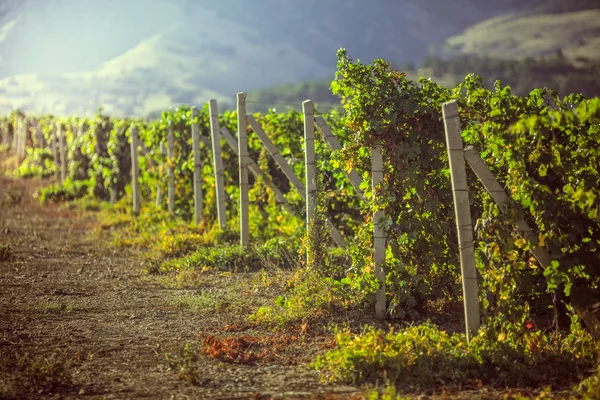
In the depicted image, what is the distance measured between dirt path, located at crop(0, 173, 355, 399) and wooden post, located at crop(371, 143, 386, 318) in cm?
168

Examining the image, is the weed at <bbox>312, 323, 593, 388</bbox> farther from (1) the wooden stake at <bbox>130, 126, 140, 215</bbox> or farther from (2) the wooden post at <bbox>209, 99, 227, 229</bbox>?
(1) the wooden stake at <bbox>130, 126, 140, 215</bbox>

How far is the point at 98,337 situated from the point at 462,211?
3.90 meters

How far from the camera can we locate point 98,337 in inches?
281

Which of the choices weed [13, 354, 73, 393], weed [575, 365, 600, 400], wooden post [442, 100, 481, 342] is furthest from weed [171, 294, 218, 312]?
weed [575, 365, 600, 400]

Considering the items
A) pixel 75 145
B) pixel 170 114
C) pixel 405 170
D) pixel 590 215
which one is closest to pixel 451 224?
pixel 405 170

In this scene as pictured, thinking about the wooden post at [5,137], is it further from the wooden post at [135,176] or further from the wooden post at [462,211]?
the wooden post at [462,211]

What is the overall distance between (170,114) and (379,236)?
27.0 feet

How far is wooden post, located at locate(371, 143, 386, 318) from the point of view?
7332 mm

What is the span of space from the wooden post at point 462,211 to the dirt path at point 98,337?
4.95 ft

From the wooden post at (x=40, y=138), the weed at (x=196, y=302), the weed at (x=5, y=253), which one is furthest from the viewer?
the wooden post at (x=40, y=138)

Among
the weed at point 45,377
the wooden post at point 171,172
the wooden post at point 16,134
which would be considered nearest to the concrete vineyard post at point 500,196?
the weed at point 45,377

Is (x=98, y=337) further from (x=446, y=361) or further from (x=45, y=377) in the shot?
(x=446, y=361)

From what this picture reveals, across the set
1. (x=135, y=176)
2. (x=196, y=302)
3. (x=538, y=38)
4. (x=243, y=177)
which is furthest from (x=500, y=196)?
(x=538, y=38)

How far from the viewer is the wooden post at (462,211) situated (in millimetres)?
6195
